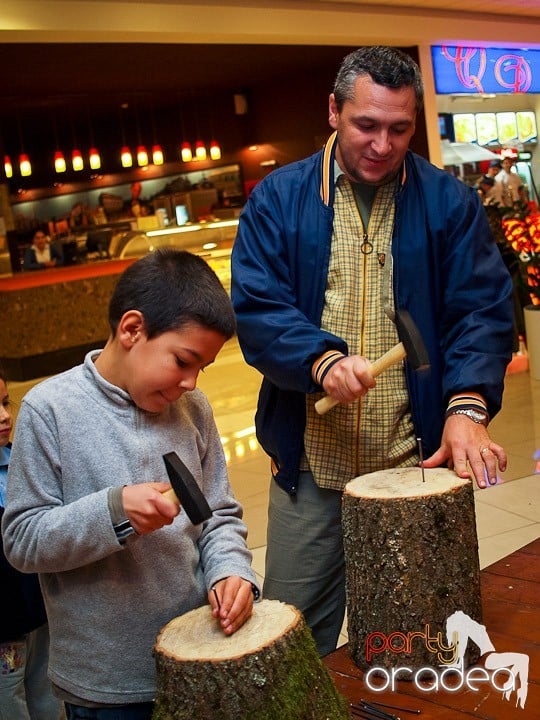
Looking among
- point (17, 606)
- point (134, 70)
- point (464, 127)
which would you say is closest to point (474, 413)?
point (17, 606)

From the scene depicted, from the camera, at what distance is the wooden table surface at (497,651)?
141cm

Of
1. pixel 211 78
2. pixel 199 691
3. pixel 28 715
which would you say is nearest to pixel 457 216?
pixel 199 691

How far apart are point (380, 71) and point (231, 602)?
110 centimetres

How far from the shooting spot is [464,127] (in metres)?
9.27

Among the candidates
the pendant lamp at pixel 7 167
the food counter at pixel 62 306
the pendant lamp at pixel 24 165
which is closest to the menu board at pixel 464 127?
the food counter at pixel 62 306

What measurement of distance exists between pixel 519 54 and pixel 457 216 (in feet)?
28.7

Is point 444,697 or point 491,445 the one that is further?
point 491,445

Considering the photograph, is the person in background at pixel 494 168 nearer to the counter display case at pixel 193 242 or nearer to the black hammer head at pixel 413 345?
the counter display case at pixel 193 242

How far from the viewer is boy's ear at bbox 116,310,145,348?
139cm

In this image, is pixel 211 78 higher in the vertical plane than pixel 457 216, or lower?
higher

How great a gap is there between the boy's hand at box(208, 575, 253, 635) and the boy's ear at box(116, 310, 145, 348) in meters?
0.41

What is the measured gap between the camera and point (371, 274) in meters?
1.95

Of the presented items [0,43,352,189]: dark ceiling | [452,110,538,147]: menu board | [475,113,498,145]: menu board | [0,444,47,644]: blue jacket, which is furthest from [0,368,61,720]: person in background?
[475,113,498,145]: menu board

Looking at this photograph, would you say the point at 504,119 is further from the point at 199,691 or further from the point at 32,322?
the point at 199,691
